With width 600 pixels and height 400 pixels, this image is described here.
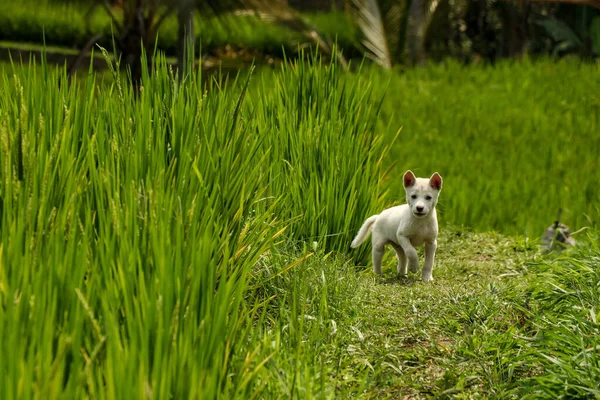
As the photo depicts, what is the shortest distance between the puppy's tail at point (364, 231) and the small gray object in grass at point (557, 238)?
1.47m

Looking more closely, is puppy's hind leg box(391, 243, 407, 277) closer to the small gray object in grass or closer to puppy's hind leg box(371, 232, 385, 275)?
puppy's hind leg box(371, 232, 385, 275)

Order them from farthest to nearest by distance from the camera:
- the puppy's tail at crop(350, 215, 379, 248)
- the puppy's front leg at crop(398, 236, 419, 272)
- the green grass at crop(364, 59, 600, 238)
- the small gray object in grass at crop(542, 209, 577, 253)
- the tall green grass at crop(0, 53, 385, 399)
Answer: the green grass at crop(364, 59, 600, 238) → the small gray object in grass at crop(542, 209, 577, 253) → the puppy's tail at crop(350, 215, 379, 248) → the puppy's front leg at crop(398, 236, 419, 272) → the tall green grass at crop(0, 53, 385, 399)

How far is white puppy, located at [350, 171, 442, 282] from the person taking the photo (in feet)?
14.2

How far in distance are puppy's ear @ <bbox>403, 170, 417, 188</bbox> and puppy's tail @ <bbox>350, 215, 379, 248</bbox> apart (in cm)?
46

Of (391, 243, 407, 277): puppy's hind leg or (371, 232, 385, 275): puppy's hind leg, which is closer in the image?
(371, 232, 385, 275): puppy's hind leg

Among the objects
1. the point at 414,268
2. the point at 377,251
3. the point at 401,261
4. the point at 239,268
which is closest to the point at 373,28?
the point at 401,261

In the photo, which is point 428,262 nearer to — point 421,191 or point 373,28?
point 421,191

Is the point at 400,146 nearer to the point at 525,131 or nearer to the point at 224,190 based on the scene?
the point at 525,131

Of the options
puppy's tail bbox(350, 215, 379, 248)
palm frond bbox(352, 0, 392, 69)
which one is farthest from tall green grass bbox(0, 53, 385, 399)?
palm frond bbox(352, 0, 392, 69)

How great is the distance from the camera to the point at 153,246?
2.69m

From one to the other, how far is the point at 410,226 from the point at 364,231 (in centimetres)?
41

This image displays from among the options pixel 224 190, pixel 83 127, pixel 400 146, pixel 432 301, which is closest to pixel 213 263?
pixel 224 190

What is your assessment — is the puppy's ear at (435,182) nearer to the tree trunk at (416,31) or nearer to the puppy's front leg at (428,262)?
the puppy's front leg at (428,262)

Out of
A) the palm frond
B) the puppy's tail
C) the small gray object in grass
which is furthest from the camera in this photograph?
the palm frond
